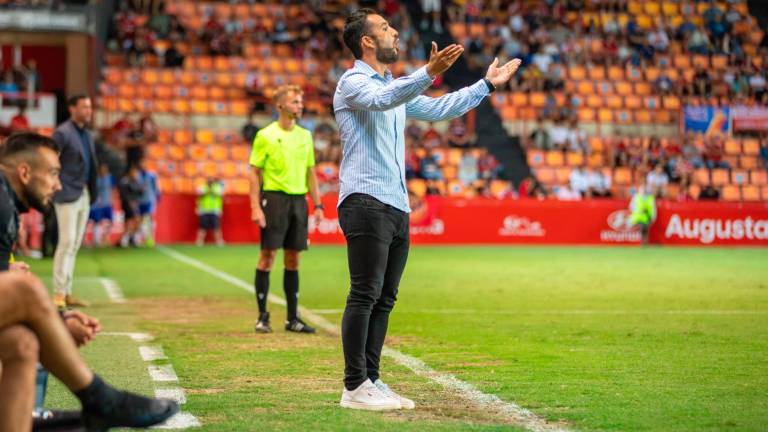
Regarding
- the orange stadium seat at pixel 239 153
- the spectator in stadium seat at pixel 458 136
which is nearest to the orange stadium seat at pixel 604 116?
the spectator in stadium seat at pixel 458 136

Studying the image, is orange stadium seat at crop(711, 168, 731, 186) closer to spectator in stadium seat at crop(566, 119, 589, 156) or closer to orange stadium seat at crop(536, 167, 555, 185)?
spectator in stadium seat at crop(566, 119, 589, 156)

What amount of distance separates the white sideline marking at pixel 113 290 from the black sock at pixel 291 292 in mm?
3810

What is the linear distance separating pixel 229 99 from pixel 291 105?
24.6 metres

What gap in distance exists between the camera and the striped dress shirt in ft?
22.4

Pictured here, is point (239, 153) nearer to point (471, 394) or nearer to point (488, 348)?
point (488, 348)

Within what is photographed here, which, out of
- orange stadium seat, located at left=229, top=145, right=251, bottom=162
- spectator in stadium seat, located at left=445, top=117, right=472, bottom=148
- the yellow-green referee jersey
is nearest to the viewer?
the yellow-green referee jersey

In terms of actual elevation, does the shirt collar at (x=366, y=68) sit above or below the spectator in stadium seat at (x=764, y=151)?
above

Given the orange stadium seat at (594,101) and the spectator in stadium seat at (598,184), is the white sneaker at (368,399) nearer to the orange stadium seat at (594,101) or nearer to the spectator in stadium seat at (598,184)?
the spectator in stadium seat at (598,184)

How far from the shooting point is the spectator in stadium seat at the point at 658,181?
3369cm

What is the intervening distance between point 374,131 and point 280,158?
430 cm

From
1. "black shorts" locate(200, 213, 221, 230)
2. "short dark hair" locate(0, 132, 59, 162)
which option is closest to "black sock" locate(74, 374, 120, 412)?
"short dark hair" locate(0, 132, 59, 162)

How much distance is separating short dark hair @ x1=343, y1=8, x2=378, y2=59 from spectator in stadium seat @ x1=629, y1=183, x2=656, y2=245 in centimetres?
2445

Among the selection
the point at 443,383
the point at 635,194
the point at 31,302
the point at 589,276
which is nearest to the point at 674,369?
the point at 443,383

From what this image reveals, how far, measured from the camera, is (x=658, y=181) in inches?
1341
